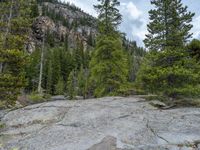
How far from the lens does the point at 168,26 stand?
64.4 ft

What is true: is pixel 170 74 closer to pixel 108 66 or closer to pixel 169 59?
pixel 169 59

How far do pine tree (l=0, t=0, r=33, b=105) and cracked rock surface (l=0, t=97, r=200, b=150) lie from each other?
574 centimetres

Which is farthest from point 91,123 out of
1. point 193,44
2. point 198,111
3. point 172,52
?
point 193,44

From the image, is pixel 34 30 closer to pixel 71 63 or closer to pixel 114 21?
pixel 71 63

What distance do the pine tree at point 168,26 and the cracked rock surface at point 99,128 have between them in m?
7.17

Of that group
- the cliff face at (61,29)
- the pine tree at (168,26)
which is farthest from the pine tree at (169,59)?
the cliff face at (61,29)

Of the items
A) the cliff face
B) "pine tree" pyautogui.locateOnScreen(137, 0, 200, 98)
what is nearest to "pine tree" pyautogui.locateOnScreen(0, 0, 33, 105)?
"pine tree" pyautogui.locateOnScreen(137, 0, 200, 98)

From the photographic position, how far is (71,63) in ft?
255

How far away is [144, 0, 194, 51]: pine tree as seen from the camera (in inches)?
755

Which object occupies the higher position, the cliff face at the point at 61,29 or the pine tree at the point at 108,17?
the cliff face at the point at 61,29

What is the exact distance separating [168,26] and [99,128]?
1190cm

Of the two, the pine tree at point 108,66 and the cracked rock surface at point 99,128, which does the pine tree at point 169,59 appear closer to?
the cracked rock surface at point 99,128

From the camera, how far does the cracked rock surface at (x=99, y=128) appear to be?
8680mm

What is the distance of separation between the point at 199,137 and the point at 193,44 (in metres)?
19.5
